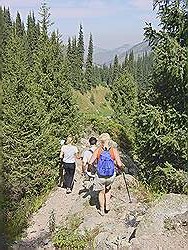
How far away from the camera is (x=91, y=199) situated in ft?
35.1

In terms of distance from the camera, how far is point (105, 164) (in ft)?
29.1

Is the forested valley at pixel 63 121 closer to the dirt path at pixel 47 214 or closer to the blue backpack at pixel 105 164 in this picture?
the dirt path at pixel 47 214

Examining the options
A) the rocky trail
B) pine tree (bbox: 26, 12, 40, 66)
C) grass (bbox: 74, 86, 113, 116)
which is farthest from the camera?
grass (bbox: 74, 86, 113, 116)

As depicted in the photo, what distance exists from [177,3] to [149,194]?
5801 mm

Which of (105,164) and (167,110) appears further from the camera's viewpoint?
(167,110)

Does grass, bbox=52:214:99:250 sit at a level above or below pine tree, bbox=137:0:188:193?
below

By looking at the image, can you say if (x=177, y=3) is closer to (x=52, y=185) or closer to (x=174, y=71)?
(x=174, y=71)

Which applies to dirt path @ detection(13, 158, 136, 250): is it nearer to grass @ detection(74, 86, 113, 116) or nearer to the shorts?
the shorts

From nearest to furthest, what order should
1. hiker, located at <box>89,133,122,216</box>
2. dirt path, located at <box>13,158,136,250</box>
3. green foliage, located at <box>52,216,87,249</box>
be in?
hiker, located at <box>89,133,122,216</box>
green foliage, located at <box>52,216,87,249</box>
dirt path, located at <box>13,158,136,250</box>

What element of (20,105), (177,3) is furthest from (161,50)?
(20,105)

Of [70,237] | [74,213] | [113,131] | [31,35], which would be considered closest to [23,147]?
[74,213]

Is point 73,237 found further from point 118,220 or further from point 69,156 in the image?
point 69,156

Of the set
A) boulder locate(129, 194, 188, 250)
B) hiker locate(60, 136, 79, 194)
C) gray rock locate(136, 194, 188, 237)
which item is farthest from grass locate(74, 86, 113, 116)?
boulder locate(129, 194, 188, 250)

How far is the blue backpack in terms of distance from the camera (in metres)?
8.84
